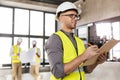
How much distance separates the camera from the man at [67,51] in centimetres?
150

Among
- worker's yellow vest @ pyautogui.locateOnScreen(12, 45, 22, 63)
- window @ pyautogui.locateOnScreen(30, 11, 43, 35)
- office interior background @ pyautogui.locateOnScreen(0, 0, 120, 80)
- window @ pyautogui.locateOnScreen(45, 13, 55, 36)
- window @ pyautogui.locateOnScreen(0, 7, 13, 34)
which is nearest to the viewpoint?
worker's yellow vest @ pyautogui.locateOnScreen(12, 45, 22, 63)

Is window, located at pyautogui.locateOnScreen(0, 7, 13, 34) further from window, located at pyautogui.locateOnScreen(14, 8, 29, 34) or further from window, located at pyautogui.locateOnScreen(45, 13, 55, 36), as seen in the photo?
window, located at pyautogui.locateOnScreen(45, 13, 55, 36)

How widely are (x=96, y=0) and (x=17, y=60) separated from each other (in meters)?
4.00

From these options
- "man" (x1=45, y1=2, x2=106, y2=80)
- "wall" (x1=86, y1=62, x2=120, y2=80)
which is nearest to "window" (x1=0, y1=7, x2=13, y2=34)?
"wall" (x1=86, y1=62, x2=120, y2=80)

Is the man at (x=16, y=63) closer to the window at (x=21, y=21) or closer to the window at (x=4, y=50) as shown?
the window at (x=4, y=50)

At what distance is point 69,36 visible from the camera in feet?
Answer: 5.63

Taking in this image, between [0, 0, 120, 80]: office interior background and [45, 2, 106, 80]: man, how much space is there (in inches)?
199

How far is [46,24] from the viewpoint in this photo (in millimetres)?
12383

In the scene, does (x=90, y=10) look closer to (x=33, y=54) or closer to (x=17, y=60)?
(x=33, y=54)

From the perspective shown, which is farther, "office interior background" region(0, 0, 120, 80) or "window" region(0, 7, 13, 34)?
"window" region(0, 7, 13, 34)

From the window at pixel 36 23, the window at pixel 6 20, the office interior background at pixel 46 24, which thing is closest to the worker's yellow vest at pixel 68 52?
the office interior background at pixel 46 24

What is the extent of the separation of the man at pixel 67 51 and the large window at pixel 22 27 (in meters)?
9.56

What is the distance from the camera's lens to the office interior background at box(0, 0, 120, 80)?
7.93 meters

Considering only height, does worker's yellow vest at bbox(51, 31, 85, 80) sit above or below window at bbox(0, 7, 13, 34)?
below
